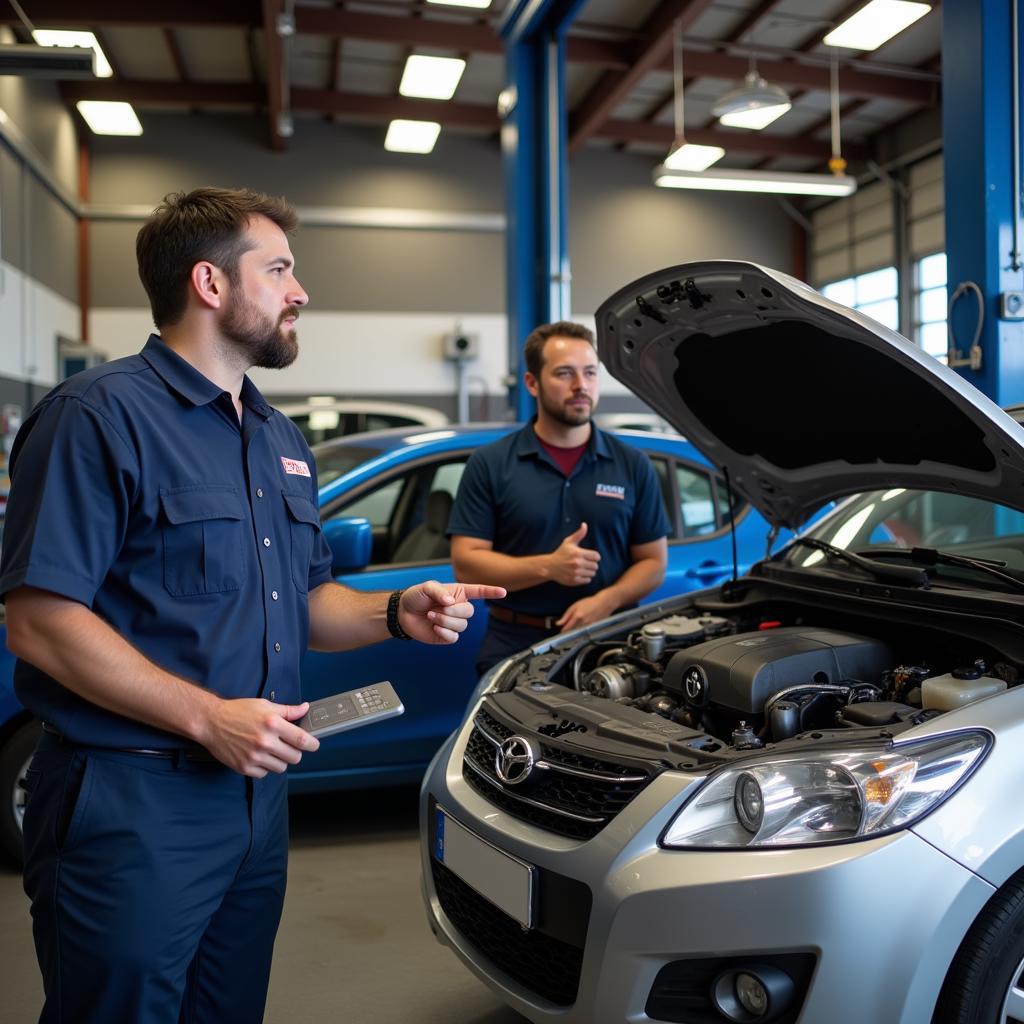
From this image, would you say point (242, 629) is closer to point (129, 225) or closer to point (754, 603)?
point (754, 603)

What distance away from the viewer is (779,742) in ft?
6.17

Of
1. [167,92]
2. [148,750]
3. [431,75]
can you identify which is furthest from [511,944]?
[167,92]

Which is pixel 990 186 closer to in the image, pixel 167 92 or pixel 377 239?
pixel 167 92

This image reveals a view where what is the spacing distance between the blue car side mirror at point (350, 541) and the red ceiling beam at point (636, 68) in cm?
881

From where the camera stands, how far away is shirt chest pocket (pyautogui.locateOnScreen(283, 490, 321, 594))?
69.9 inches

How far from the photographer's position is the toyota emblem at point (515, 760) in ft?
6.52

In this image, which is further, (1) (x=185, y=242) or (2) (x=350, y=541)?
(2) (x=350, y=541)

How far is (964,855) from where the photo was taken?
159cm

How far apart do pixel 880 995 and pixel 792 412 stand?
1.41 meters

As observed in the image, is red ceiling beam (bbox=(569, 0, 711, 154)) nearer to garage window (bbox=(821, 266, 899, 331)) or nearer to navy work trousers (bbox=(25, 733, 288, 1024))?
garage window (bbox=(821, 266, 899, 331))

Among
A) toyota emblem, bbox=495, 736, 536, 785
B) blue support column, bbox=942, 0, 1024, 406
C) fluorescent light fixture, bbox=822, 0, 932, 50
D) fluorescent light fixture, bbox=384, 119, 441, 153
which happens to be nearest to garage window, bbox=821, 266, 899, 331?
fluorescent light fixture, bbox=822, 0, 932, 50

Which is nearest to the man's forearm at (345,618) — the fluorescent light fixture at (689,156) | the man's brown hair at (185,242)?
the man's brown hair at (185,242)

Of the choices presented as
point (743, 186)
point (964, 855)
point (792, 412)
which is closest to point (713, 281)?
point (792, 412)

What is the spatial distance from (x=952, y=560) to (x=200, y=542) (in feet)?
5.53
